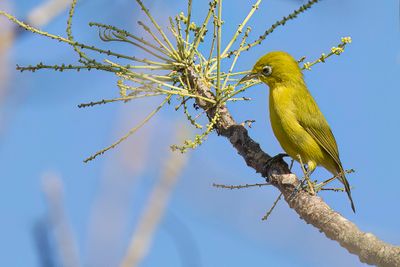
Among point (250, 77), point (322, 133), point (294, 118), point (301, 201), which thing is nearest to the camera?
point (301, 201)

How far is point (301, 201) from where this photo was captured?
333cm

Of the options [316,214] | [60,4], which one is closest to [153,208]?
[316,214]

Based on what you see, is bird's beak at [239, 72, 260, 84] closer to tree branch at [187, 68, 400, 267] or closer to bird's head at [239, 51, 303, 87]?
bird's head at [239, 51, 303, 87]

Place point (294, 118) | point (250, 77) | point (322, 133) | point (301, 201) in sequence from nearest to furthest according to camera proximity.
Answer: point (301, 201) < point (250, 77) < point (294, 118) < point (322, 133)

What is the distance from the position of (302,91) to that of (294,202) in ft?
7.50

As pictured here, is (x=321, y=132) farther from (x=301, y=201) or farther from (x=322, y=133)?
(x=301, y=201)

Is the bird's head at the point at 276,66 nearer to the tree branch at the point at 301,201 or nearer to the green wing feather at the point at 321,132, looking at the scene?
the green wing feather at the point at 321,132

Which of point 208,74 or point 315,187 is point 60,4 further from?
point 315,187

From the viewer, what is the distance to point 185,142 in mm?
3660

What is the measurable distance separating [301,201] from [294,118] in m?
2.02

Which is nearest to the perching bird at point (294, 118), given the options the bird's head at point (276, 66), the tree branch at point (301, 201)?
the bird's head at point (276, 66)

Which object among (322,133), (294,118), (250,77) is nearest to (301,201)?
(250,77)

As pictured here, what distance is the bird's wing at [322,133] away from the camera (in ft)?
17.3

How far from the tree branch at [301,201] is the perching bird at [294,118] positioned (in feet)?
3.81
